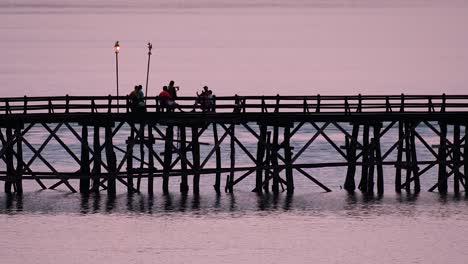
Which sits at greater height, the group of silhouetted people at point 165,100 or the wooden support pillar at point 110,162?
the group of silhouetted people at point 165,100

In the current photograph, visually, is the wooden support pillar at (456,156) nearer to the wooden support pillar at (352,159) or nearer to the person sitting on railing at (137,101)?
the wooden support pillar at (352,159)

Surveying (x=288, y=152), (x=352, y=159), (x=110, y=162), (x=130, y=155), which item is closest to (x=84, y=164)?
(x=110, y=162)

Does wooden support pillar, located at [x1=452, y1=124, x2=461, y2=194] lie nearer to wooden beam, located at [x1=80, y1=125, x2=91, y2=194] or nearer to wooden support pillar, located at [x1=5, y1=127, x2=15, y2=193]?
wooden beam, located at [x1=80, y1=125, x2=91, y2=194]

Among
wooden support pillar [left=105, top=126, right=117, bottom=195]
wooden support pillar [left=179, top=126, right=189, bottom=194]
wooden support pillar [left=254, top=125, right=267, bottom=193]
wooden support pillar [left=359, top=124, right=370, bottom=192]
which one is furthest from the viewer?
wooden support pillar [left=359, top=124, right=370, bottom=192]

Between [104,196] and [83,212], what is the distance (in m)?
3.84

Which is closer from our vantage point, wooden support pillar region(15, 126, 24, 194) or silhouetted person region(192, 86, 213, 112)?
silhouetted person region(192, 86, 213, 112)

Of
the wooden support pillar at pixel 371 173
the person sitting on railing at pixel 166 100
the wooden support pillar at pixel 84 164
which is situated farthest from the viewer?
the wooden support pillar at pixel 371 173

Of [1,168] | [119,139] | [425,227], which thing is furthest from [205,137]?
[425,227]

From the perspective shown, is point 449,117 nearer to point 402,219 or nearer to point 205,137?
point 402,219

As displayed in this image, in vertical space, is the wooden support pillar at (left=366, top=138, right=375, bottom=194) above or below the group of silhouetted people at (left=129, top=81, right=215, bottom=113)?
below

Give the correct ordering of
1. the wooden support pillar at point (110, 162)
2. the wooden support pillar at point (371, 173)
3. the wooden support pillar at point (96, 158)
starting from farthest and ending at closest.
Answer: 1. the wooden support pillar at point (371, 173)
2. the wooden support pillar at point (96, 158)
3. the wooden support pillar at point (110, 162)

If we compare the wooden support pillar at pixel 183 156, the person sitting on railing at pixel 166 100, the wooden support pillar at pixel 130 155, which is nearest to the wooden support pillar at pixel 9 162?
the wooden support pillar at pixel 130 155

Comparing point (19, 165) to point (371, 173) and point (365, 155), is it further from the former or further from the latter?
point (371, 173)

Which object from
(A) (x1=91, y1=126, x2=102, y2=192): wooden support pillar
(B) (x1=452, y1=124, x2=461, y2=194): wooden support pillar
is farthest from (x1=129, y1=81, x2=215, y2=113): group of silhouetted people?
(B) (x1=452, y1=124, x2=461, y2=194): wooden support pillar
